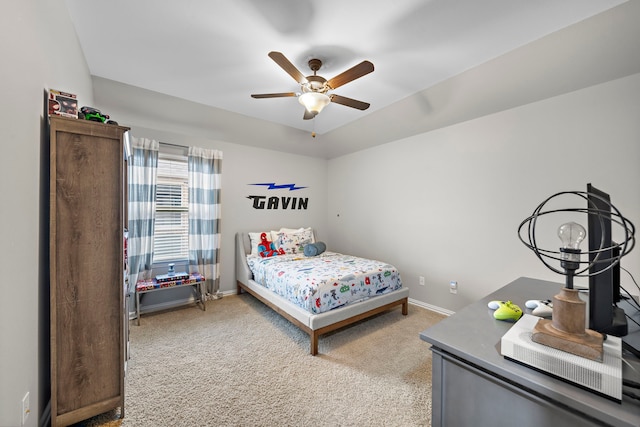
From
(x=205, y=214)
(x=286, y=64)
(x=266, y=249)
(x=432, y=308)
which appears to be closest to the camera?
(x=286, y=64)

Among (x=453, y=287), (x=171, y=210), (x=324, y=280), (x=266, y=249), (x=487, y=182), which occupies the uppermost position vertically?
(x=487, y=182)

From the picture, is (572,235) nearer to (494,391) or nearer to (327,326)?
(494,391)

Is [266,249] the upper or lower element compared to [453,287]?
upper

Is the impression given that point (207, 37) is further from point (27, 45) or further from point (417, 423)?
point (417, 423)

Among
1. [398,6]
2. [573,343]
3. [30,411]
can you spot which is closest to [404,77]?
[398,6]

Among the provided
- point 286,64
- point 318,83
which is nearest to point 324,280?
point 318,83

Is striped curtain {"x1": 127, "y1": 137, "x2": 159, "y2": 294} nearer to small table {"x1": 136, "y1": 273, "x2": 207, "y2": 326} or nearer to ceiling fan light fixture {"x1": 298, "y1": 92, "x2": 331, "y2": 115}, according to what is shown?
small table {"x1": 136, "y1": 273, "x2": 207, "y2": 326}

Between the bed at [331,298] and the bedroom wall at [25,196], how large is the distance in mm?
1784

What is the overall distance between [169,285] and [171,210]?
1.06 metres

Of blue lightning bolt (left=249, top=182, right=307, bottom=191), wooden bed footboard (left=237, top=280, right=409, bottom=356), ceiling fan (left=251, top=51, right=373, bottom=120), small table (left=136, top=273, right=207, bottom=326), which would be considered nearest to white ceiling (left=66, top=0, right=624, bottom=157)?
ceiling fan (left=251, top=51, right=373, bottom=120)

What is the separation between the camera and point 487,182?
2.91 metres

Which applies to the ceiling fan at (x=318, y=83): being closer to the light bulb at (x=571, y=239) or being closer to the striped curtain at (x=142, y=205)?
the light bulb at (x=571, y=239)

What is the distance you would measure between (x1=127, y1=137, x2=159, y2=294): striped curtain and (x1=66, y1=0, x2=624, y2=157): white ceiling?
835 mm

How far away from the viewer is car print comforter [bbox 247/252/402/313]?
2527 millimetres
